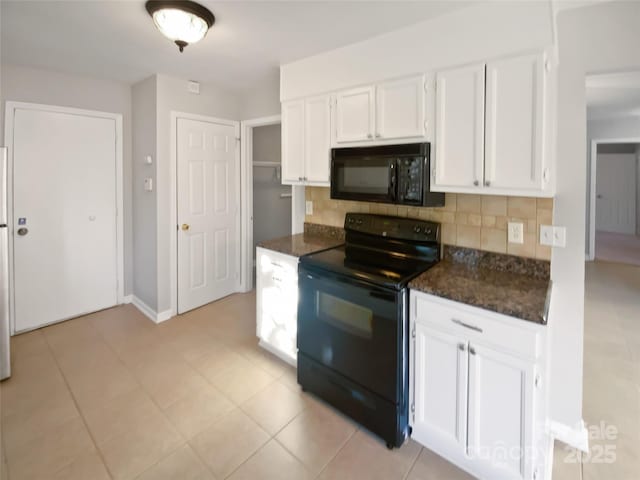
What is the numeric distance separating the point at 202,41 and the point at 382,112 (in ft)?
4.58

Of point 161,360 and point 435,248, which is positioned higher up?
point 435,248

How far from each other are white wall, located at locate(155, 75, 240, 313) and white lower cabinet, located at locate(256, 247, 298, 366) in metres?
1.27

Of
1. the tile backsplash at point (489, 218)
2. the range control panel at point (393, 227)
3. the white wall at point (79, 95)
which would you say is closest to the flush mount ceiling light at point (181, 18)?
the range control panel at point (393, 227)

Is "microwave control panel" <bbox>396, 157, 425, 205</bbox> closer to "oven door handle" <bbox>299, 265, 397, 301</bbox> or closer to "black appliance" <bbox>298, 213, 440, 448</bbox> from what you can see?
"black appliance" <bbox>298, 213, 440, 448</bbox>

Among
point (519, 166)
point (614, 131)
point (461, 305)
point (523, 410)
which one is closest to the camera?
point (523, 410)

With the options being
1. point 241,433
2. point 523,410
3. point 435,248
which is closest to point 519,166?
point 435,248

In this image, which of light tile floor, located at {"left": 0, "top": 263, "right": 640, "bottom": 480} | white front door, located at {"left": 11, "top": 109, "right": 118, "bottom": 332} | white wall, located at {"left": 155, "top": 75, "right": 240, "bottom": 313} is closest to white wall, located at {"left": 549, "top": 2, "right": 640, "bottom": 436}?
light tile floor, located at {"left": 0, "top": 263, "right": 640, "bottom": 480}

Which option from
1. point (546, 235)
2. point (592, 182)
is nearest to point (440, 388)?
point (546, 235)

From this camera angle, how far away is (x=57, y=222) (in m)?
3.28

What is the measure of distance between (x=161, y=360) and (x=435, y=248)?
2.28 meters

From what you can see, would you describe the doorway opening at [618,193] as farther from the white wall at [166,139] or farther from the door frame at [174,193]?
the door frame at [174,193]

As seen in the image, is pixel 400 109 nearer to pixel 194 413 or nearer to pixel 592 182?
pixel 194 413

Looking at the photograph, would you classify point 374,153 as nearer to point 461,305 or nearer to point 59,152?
point 461,305

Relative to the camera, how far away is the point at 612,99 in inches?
151
